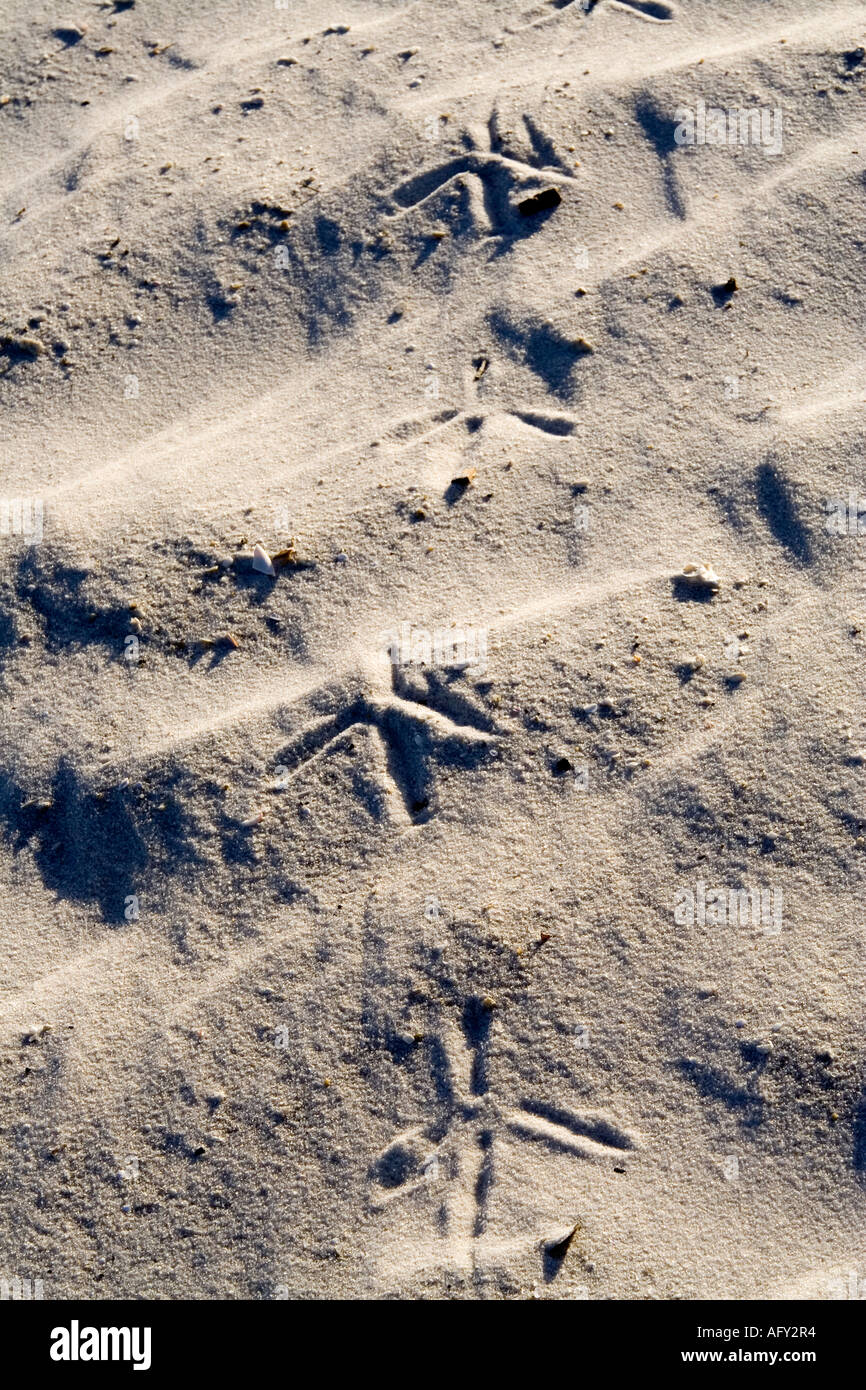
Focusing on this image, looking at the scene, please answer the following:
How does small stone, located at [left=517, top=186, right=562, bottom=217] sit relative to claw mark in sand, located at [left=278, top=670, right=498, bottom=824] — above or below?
above

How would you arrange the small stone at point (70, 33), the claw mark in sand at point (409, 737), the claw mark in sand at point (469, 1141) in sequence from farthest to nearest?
the small stone at point (70, 33)
the claw mark in sand at point (409, 737)
the claw mark in sand at point (469, 1141)

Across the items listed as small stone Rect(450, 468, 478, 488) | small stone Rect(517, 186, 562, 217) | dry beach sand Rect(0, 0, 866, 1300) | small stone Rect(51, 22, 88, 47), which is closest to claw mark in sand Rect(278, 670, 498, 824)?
dry beach sand Rect(0, 0, 866, 1300)

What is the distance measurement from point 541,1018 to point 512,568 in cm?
102

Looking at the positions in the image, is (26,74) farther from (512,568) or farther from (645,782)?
(645,782)

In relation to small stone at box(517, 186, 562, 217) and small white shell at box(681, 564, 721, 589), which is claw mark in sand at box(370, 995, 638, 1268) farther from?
small stone at box(517, 186, 562, 217)

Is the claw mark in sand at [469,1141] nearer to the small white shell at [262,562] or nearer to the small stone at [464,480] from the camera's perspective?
the small white shell at [262,562]

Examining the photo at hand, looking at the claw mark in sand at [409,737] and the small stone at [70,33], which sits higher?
the small stone at [70,33]

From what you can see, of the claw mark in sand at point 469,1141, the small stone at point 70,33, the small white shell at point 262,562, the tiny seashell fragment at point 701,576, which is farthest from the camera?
Answer: the small stone at point 70,33

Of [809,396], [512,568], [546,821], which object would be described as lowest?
[546,821]

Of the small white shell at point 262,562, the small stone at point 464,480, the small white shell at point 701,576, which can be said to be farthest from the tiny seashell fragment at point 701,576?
the small white shell at point 262,562

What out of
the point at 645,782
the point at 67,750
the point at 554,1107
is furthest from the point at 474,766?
the point at 67,750

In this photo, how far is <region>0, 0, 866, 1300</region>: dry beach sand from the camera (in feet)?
7.14

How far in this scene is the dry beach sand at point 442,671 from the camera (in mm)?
2176

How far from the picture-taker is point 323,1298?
2123mm
